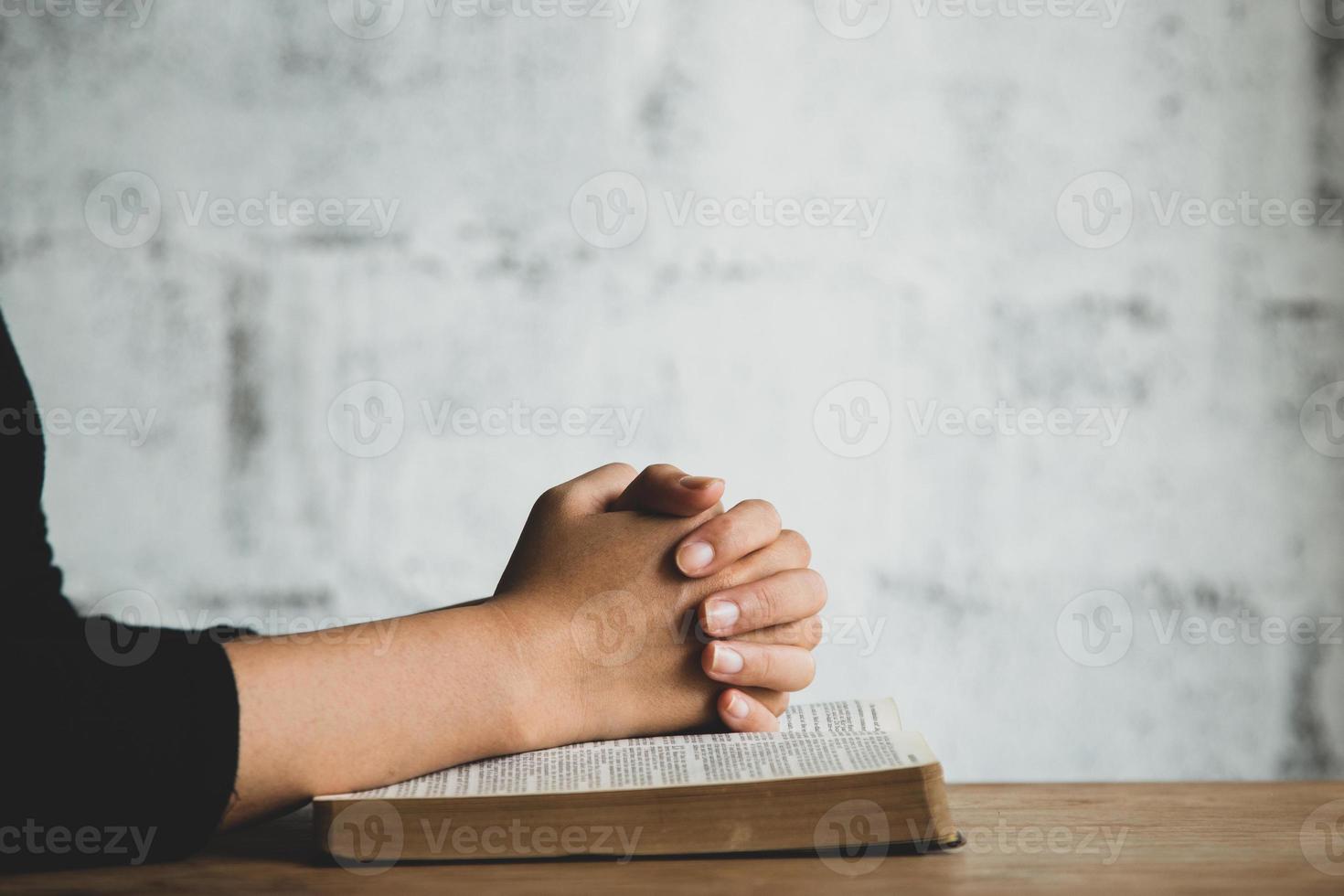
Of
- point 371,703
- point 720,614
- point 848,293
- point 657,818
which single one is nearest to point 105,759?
point 371,703

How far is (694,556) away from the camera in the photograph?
731 mm

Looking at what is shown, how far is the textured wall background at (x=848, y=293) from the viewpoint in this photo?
1552 mm

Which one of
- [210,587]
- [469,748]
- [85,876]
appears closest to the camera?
[85,876]

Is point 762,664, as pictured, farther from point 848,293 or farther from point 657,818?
point 848,293

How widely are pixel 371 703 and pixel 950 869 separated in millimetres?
314

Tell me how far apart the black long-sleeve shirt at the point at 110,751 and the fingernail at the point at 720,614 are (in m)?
0.31

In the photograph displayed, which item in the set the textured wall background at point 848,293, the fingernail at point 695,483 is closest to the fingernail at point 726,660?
the fingernail at point 695,483

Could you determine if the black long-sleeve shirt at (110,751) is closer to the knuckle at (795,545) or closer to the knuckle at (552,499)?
the knuckle at (552,499)

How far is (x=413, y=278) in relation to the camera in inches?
61.5

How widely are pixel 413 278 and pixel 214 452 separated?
14.8 inches

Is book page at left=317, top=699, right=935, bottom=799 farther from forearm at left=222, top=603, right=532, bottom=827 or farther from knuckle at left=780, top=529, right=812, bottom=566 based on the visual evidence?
knuckle at left=780, top=529, right=812, bottom=566

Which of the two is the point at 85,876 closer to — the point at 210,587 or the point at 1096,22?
the point at 210,587

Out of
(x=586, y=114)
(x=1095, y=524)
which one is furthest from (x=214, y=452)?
(x=1095, y=524)

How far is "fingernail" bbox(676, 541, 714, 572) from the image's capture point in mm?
727
